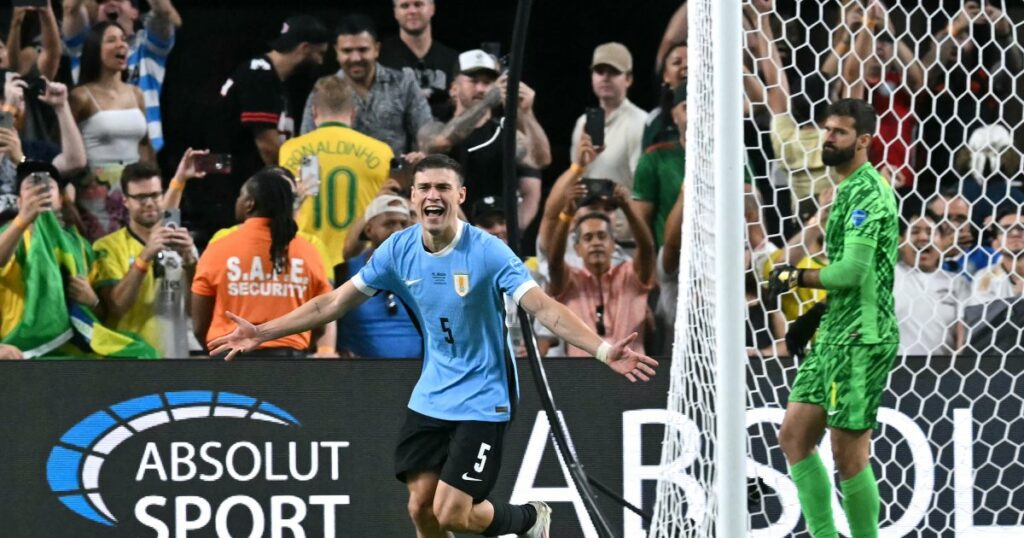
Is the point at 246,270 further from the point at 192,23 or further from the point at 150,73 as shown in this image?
the point at 192,23

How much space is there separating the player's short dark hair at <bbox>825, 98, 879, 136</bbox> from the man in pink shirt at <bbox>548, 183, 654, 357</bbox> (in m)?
2.14

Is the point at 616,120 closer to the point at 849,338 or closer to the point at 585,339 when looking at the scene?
the point at 849,338

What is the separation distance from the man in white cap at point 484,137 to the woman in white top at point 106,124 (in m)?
1.65

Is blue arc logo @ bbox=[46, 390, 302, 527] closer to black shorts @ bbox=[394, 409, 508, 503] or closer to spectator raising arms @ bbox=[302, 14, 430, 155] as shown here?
black shorts @ bbox=[394, 409, 508, 503]

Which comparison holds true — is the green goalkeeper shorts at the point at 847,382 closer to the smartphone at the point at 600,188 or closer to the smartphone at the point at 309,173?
the smartphone at the point at 600,188

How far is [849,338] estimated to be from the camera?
18.4 ft

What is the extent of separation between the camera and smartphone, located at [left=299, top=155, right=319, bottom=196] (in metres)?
7.89

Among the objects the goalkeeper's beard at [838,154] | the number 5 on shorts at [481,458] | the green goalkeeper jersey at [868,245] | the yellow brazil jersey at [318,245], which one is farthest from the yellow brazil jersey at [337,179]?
the green goalkeeper jersey at [868,245]

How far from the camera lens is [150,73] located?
8500 mm

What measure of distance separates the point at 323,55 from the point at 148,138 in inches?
44.4

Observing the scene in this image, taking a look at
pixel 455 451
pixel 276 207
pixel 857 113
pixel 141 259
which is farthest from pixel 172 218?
pixel 857 113

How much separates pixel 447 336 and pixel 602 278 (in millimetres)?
2012

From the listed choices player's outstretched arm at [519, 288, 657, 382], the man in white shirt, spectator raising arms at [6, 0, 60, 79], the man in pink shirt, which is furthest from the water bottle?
the man in white shirt

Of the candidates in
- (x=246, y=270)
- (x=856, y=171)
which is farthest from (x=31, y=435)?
(x=856, y=171)
